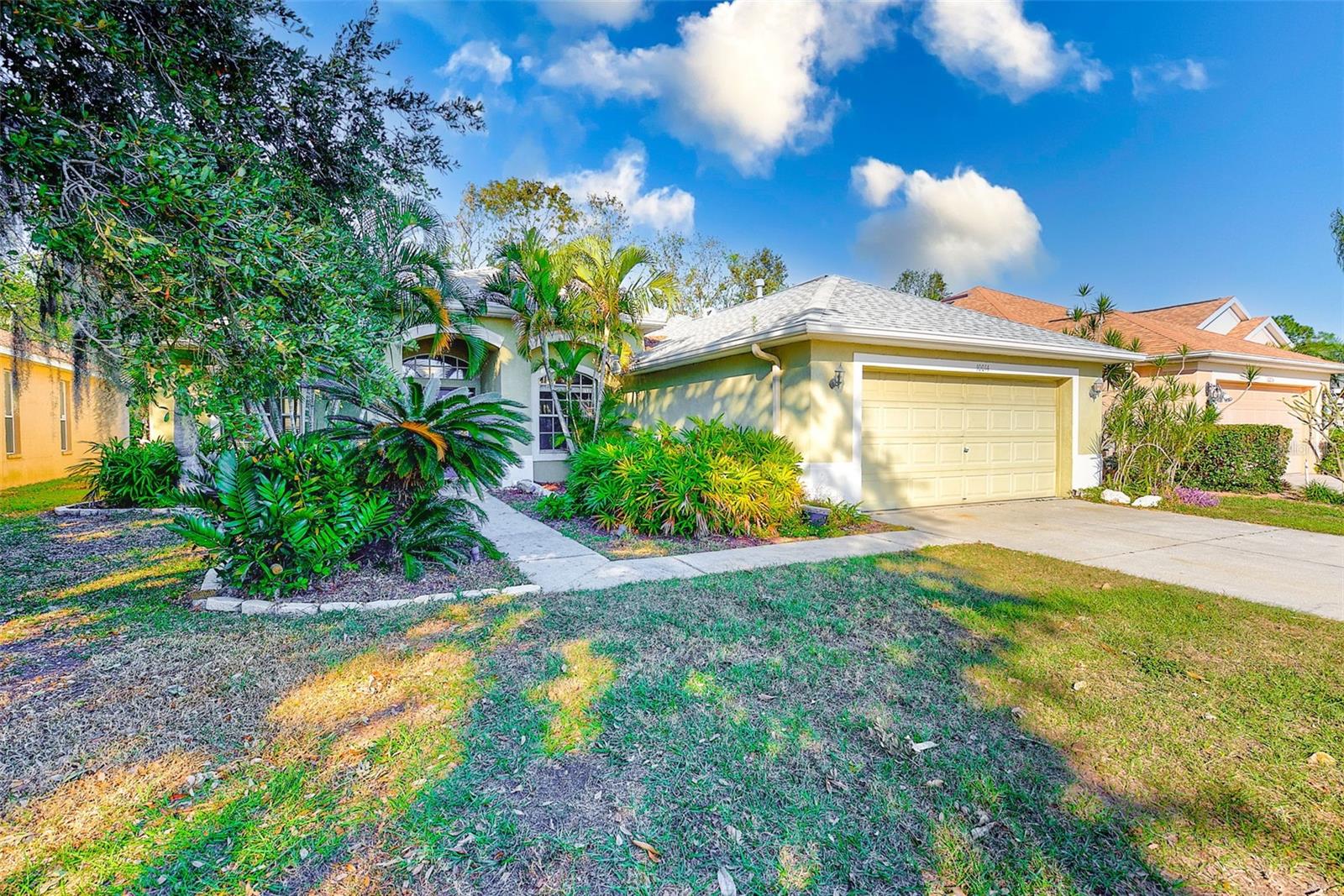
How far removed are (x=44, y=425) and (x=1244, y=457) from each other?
24460mm

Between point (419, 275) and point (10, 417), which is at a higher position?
point (419, 275)

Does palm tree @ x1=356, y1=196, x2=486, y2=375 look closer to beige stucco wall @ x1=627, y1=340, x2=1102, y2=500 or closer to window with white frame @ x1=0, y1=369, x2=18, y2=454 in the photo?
beige stucco wall @ x1=627, y1=340, x2=1102, y2=500

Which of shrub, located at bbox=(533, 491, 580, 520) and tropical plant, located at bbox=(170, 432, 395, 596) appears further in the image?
shrub, located at bbox=(533, 491, 580, 520)

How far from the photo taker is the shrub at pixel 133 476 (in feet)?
29.2

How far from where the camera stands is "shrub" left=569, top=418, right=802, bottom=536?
279 inches

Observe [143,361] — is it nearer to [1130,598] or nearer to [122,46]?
[122,46]

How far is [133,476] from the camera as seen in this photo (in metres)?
8.95

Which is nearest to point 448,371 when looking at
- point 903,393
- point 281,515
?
point 281,515

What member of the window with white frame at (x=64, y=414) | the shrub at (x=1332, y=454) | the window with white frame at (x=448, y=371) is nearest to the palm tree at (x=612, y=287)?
the window with white frame at (x=448, y=371)

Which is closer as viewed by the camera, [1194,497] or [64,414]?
[1194,497]

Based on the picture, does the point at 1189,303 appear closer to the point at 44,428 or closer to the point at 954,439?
the point at 954,439

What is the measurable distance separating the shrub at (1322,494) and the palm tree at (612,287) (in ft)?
37.5

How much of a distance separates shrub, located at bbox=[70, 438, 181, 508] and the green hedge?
1741 centimetres

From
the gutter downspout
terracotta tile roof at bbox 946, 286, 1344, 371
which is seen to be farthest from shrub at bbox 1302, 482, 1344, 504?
the gutter downspout
